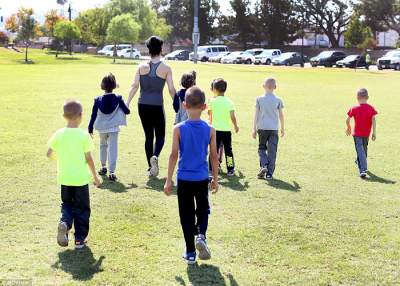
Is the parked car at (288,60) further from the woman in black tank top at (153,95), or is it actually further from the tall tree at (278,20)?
the woman in black tank top at (153,95)

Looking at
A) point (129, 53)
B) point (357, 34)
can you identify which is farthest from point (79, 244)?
point (129, 53)

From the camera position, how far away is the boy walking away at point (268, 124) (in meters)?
8.26

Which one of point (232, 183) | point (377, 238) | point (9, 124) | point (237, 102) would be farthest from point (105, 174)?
point (237, 102)

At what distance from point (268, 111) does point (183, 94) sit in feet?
4.09

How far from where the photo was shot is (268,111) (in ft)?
27.1

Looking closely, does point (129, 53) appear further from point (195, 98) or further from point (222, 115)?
point (195, 98)

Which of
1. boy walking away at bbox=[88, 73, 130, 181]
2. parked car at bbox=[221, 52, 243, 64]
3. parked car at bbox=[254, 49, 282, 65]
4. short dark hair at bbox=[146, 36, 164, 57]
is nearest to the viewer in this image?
short dark hair at bbox=[146, 36, 164, 57]

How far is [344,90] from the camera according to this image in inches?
1014

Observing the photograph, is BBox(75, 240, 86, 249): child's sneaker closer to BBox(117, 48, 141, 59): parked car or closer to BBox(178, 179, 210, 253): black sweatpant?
BBox(178, 179, 210, 253): black sweatpant

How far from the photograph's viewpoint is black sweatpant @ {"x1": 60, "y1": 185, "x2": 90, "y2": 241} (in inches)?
207

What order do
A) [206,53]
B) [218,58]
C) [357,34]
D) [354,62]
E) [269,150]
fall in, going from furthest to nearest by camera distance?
[357,34], [206,53], [218,58], [354,62], [269,150]

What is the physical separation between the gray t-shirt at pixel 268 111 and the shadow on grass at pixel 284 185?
2.56 feet

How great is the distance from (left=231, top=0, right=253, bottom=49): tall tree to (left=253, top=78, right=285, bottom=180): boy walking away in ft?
257

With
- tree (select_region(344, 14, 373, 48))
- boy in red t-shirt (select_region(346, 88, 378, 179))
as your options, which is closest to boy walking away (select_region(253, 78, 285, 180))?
boy in red t-shirt (select_region(346, 88, 378, 179))
